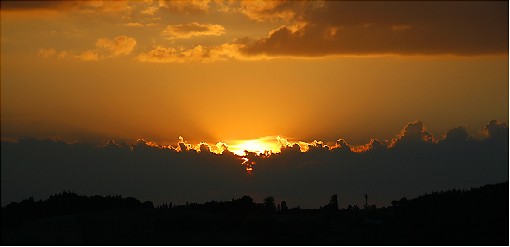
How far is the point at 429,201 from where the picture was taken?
57.8 meters

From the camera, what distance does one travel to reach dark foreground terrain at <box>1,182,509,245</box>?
157 feet

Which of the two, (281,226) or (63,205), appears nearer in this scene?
(281,226)

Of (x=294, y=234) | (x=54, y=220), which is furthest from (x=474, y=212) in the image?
(x=54, y=220)

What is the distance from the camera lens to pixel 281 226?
49688mm

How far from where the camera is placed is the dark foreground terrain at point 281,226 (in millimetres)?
47938

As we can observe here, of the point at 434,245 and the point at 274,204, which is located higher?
the point at 274,204

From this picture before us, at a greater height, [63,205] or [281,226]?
[63,205]

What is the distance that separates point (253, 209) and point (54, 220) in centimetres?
1463

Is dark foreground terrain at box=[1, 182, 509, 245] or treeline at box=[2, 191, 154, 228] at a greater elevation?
treeline at box=[2, 191, 154, 228]

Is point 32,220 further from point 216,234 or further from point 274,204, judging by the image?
point 274,204

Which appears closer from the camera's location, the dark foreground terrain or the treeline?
the dark foreground terrain

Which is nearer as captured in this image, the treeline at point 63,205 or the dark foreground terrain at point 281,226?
the dark foreground terrain at point 281,226

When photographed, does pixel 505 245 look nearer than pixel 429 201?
Yes

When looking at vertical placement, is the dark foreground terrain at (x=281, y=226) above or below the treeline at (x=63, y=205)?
below
